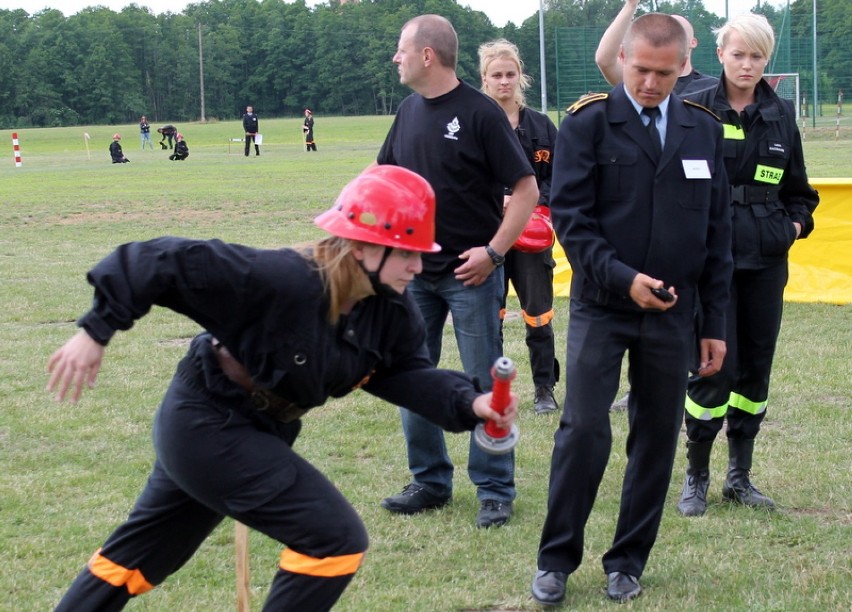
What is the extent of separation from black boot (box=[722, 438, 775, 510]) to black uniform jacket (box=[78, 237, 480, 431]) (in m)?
2.60

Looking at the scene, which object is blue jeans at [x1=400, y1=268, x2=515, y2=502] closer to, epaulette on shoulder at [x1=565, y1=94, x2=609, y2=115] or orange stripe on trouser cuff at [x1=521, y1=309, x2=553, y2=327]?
epaulette on shoulder at [x1=565, y1=94, x2=609, y2=115]

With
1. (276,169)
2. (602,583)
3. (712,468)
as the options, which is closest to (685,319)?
(602,583)

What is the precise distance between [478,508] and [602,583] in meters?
1.10

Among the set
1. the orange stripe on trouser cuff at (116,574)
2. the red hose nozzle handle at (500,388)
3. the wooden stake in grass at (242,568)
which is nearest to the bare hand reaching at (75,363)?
the orange stripe on trouser cuff at (116,574)

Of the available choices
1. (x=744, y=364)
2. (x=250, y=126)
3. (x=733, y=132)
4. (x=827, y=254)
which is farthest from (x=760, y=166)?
(x=250, y=126)

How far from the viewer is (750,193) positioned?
18.6 ft

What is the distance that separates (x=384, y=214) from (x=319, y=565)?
3.41ft

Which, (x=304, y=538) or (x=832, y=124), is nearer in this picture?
(x=304, y=538)

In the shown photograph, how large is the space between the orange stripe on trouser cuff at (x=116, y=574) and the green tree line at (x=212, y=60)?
91.3 metres

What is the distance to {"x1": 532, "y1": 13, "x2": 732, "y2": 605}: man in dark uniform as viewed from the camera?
455 centimetres

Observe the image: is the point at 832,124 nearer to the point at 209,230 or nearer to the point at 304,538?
the point at 209,230

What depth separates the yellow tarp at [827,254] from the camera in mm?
11109

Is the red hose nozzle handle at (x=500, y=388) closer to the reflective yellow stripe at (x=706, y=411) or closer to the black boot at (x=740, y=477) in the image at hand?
the reflective yellow stripe at (x=706, y=411)

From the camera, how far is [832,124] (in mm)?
44281
